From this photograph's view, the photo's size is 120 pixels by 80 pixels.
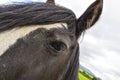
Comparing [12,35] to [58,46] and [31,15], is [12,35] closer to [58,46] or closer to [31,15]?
[31,15]

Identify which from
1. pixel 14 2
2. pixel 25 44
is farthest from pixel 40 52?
pixel 14 2

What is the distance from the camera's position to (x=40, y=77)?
7.64ft

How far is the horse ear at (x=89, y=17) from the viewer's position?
281 cm

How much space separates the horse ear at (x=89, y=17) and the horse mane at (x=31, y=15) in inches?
7.5

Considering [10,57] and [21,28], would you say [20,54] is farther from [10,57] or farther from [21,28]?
[21,28]

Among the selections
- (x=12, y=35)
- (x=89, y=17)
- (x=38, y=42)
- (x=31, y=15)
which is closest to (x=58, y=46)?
(x=38, y=42)

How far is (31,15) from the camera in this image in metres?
2.36

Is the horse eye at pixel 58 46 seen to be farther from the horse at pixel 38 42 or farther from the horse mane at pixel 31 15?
the horse mane at pixel 31 15

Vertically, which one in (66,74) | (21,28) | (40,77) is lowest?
(66,74)

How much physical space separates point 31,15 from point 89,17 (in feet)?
2.32

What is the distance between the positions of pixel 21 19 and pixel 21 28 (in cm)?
7

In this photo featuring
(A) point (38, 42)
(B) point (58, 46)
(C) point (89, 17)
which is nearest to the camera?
(A) point (38, 42)

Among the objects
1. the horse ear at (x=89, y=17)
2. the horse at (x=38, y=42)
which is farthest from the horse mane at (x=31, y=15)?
the horse ear at (x=89, y=17)

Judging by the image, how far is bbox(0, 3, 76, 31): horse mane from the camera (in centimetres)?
218
